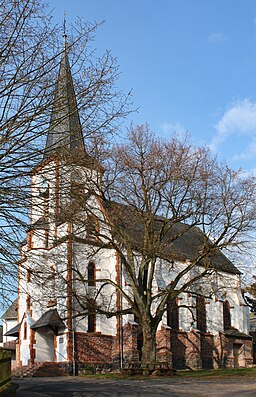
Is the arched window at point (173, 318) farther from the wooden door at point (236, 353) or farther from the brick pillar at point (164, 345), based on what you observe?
the wooden door at point (236, 353)

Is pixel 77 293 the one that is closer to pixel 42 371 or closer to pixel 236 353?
pixel 42 371

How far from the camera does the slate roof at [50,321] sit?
101ft

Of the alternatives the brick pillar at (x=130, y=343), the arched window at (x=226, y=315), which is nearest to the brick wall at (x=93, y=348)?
the brick pillar at (x=130, y=343)

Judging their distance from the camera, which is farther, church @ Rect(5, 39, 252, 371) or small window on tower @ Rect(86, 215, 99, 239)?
small window on tower @ Rect(86, 215, 99, 239)

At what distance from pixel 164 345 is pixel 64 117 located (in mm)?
28595

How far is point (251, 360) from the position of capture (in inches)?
1692

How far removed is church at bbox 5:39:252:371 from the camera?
10.0 metres

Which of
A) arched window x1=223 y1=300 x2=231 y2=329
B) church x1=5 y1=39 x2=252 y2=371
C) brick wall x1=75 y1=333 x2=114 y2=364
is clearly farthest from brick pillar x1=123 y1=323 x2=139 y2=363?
arched window x1=223 y1=300 x2=231 y2=329

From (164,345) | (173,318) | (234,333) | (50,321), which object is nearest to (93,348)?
(50,321)

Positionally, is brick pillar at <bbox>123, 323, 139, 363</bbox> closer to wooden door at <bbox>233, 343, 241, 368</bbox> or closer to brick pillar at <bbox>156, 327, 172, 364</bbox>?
brick pillar at <bbox>156, 327, 172, 364</bbox>

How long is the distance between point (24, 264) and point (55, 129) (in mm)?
3207

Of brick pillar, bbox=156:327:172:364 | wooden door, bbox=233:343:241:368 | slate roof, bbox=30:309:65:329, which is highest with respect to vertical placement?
slate roof, bbox=30:309:65:329

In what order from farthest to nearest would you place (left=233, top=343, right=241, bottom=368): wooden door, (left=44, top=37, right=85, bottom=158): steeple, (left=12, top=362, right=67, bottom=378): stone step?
(left=233, top=343, right=241, bottom=368): wooden door, (left=12, top=362, right=67, bottom=378): stone step, (left=44, top=37, right=85, bottom=158): steeple

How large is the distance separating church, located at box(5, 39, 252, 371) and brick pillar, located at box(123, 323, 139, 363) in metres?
0.06
